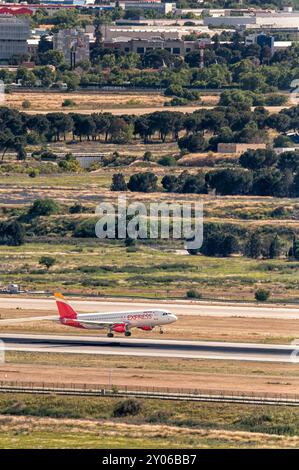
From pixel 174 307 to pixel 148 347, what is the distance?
14.2 m

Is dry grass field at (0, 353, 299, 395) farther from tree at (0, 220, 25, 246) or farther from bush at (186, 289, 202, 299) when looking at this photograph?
tree at (0, 220, 25, 246)

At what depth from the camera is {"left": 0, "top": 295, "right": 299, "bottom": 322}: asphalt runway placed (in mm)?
116394

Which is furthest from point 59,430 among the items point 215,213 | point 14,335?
point 215,213

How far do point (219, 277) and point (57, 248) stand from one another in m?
18.9

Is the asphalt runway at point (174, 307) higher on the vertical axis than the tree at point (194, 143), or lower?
higher

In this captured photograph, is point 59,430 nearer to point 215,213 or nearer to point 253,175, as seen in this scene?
point 215,213

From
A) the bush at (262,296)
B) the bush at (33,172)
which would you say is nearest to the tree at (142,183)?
the bush at (33,172)

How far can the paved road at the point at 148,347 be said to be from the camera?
10156cm

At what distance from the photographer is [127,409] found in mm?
87688

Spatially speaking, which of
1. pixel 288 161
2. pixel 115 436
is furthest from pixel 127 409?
pixel 288 161

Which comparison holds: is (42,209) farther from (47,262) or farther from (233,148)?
(233,148)

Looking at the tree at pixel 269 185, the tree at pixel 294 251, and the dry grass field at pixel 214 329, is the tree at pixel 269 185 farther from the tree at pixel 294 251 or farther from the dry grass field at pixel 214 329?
the dry grass field at pixel 214 329

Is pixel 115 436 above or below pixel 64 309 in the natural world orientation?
above

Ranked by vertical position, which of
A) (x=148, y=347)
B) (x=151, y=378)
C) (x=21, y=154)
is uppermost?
(x=151, y=378)
